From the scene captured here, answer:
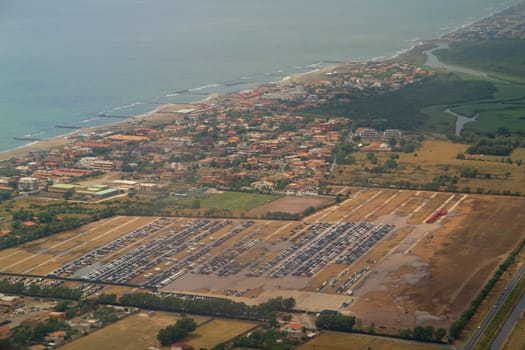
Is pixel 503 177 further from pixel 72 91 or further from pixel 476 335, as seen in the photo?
pixel 72 91

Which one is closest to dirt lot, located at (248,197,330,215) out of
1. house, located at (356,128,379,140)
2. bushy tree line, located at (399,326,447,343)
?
bushy tree line, located at (399,326,447,343)

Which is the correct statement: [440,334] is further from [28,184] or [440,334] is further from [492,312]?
[28,184]

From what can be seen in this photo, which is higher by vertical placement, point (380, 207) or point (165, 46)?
point (165, 46)

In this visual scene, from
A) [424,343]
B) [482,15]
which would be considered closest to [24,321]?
[424,343]

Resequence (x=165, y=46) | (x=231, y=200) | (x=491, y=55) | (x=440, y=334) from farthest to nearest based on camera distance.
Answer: (x=165, y=46)
(x=491, y=55)
(x=231, y=200)
(x=440, y=334)

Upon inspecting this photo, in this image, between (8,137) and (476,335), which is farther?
(8,137)

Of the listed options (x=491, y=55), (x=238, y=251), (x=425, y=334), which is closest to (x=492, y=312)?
(x=425, y=334)

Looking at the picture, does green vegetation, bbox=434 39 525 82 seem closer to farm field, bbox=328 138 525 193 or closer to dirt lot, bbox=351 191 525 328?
farm field, bbox=328 138 525 193
